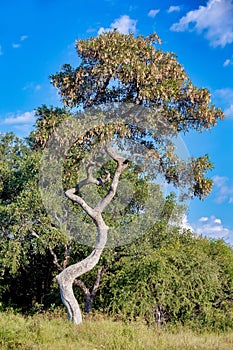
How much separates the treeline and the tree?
2.18 metres

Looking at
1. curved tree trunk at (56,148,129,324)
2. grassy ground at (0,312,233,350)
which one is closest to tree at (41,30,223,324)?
curved tree trunk at (56,148,129,324)

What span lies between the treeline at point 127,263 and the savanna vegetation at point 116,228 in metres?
0.04

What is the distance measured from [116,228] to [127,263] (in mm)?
1245

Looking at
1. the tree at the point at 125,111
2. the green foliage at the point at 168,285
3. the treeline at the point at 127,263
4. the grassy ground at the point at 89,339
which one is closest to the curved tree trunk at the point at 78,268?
the tree at the point at 125,111

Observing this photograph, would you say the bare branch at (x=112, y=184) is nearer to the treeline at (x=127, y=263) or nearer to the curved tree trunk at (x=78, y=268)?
the curved tree trunk at (x=78, y=268)

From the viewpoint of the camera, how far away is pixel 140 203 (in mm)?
16812

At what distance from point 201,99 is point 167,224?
5.36 m

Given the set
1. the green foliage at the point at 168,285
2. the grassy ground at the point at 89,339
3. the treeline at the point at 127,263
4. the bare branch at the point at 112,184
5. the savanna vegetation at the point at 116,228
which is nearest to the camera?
the grassy ground at the point at 89,339

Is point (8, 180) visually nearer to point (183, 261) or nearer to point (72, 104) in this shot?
point (72, 104)

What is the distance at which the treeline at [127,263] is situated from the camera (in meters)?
14.5

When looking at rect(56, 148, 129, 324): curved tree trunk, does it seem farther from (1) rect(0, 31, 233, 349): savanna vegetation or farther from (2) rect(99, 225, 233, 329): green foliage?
(2) rect(99, 225, 233, 329): green foliage

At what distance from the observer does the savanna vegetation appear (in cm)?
1190

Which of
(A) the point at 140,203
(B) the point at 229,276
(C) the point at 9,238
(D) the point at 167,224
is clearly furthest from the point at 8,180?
(B) the point at 229,276

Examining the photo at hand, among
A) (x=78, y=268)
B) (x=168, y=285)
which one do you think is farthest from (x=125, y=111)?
(x=168, y=285)
